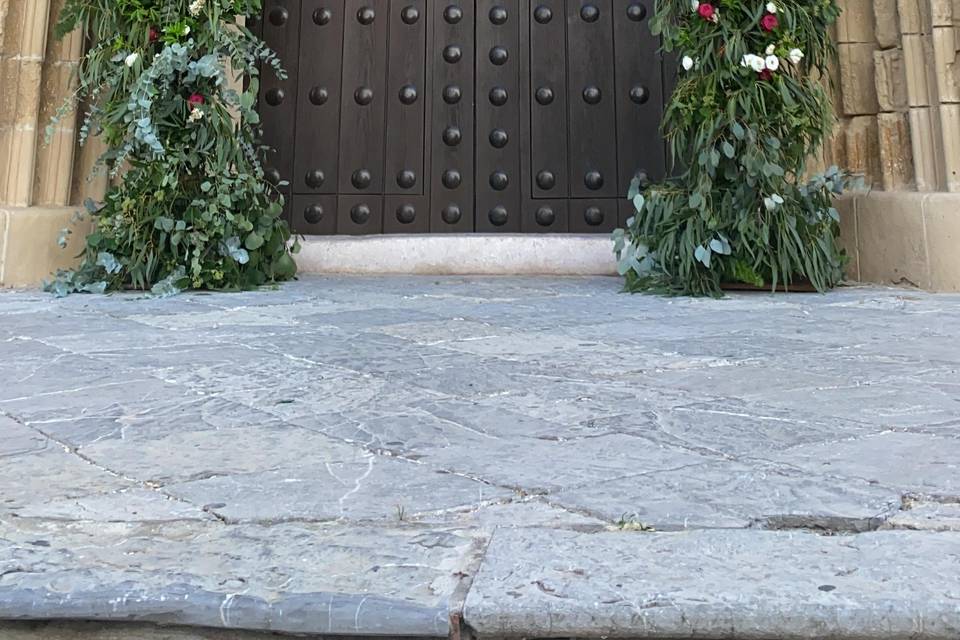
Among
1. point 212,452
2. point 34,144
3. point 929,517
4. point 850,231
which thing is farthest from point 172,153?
point 929,517

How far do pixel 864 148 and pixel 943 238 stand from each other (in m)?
0.53

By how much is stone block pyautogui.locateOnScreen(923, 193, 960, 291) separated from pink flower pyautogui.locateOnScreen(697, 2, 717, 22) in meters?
0.97

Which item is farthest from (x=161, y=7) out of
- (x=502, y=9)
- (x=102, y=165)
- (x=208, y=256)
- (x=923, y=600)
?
(x=923, y=600)

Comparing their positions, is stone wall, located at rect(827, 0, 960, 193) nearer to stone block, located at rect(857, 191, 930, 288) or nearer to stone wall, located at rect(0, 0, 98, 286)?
stone block, located at rect(857, 191, 930, 288)

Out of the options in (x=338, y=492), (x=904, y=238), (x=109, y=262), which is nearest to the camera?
(x=338, y=492)

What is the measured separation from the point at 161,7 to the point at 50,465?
2.55 metres

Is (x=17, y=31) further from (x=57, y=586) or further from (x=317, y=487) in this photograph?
(x=57, y=586)

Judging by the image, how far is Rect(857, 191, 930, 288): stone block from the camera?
3578 mm

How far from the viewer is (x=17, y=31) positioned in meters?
3.84

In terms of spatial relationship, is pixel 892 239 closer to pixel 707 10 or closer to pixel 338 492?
pixel 707 10

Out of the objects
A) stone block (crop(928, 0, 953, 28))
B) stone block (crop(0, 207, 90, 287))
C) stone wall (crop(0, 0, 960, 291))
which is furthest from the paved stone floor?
stone block (crop(928, 0, 953, 28))

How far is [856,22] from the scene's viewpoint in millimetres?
3873

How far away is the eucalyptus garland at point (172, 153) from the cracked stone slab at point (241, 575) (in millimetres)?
2460

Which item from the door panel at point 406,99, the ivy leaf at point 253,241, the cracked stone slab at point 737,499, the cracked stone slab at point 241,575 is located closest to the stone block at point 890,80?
the door panel at point 406,99
